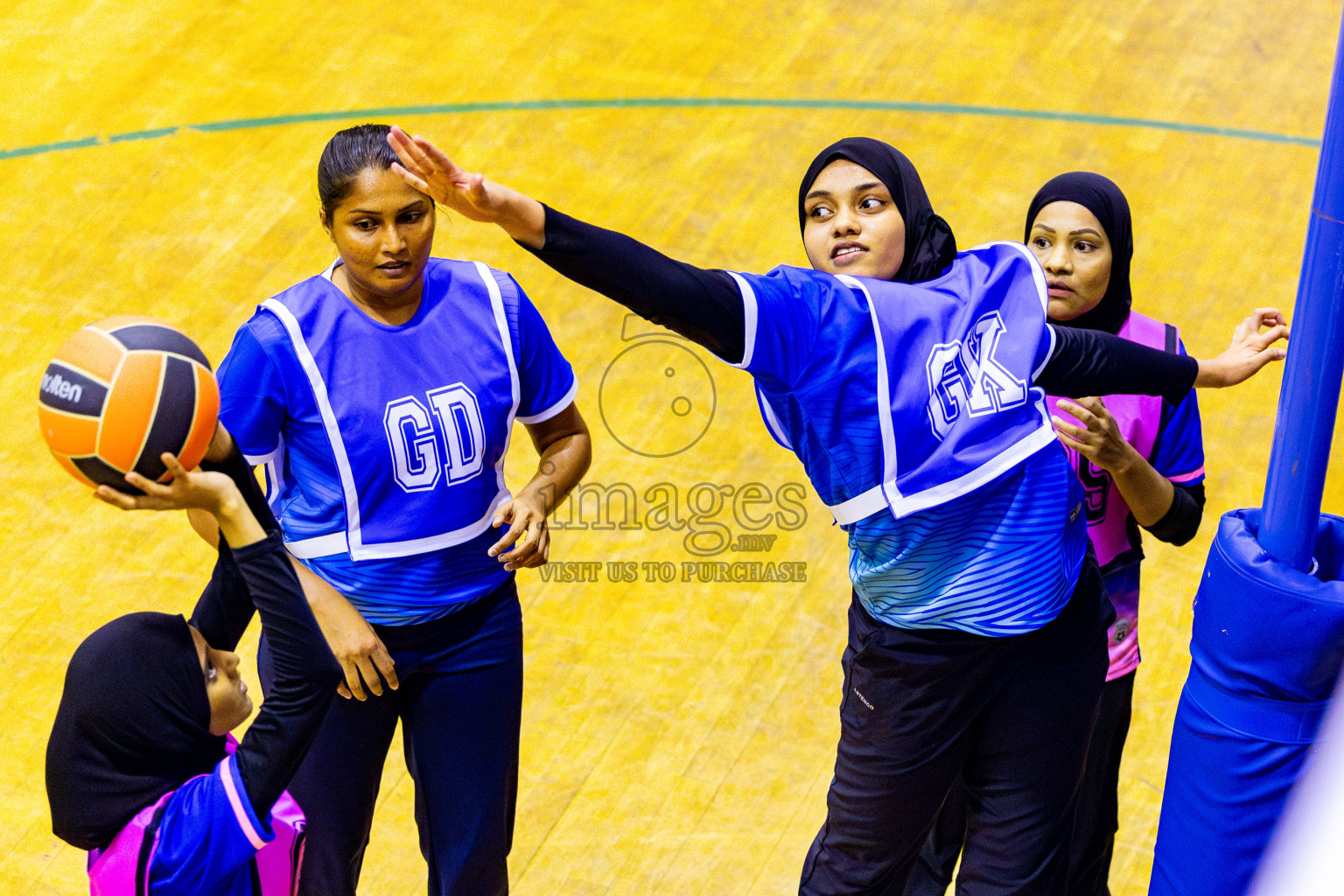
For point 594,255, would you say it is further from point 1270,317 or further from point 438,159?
point 1270,317

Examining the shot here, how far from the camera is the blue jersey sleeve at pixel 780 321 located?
2.68 metres

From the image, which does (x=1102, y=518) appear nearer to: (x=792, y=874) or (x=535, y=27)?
(x=792, y=874)

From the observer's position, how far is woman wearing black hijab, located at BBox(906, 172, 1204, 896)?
361cm

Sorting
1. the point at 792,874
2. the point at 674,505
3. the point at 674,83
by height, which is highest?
the point at 674,83

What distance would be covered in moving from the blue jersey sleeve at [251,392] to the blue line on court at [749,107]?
4.15m

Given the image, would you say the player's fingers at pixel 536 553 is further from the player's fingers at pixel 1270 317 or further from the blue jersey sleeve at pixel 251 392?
the player's fingers at pixel 1270 317

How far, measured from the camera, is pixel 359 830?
3377 millimetres

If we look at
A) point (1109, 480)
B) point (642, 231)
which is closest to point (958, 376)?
point (1109, 480)

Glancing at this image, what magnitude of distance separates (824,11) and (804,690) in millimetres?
4341

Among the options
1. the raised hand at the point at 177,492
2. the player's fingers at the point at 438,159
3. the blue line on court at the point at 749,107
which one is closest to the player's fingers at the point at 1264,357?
the player's fingers at the point at 438,159

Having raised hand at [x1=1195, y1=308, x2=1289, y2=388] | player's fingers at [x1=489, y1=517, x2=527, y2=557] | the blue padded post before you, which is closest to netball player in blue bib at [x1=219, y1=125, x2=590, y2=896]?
player's fingers at [x1=489, y1=517, x2=527, y2=557]

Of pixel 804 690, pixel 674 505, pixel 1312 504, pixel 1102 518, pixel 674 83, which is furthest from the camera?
pixel 674 83

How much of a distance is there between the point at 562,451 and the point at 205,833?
123cm

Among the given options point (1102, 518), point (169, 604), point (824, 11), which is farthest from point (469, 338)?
→ point (824, 11)
